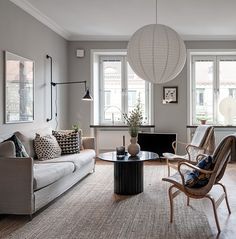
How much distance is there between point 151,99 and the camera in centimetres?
739

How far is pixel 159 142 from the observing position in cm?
707

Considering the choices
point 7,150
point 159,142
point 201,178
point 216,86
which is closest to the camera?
point 201,178

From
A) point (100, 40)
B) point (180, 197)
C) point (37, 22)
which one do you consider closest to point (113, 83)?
point (100, 40)

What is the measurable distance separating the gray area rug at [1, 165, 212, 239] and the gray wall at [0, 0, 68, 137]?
1.43 metres

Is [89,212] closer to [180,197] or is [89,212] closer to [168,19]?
[180,197]

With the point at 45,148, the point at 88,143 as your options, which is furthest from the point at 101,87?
the point at 45,148

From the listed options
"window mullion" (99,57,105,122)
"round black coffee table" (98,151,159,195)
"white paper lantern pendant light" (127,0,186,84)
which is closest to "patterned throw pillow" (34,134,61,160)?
"round black coffee table" (98,151,159,195)

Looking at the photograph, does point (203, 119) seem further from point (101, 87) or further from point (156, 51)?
point (156, 51)

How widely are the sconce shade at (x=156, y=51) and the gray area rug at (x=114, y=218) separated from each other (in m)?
1.58

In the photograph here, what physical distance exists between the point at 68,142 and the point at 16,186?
1996 millimetres

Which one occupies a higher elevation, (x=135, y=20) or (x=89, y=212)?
(x=135, y=20)

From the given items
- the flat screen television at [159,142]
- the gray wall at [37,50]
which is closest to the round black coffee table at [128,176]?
the gray wall at [37,50]

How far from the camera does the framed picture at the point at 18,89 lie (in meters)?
4.51

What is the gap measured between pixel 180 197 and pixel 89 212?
125 cm
